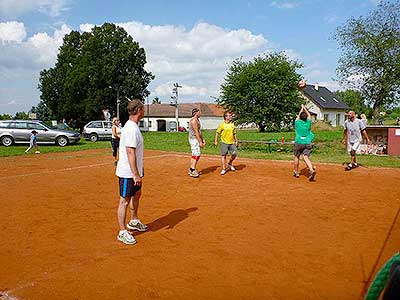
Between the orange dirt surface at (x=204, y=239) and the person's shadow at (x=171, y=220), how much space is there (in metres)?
0.02

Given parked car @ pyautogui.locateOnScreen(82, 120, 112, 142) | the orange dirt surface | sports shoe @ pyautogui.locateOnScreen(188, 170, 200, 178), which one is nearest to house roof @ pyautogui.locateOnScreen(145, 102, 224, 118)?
parked car @ pyautogui.locateOnScreen(82, 120, 112, 142)

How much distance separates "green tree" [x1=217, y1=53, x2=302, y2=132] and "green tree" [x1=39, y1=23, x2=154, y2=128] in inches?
540

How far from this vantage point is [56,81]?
4788cm

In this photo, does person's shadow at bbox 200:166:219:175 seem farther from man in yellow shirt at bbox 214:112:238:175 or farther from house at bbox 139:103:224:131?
house at bbox 139:103:224:131

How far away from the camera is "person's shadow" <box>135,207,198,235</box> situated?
585 cm

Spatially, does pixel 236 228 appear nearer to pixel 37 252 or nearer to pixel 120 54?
pixel 37 252

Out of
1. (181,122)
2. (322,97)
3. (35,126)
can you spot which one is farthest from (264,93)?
(181,122)

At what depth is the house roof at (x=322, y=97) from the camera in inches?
2345

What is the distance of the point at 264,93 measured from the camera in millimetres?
36438

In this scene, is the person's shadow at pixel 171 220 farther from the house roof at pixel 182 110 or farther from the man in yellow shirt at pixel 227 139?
the house roof at pixel 182 110

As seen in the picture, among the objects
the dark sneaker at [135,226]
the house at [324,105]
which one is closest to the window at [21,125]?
the dark sneaker at [135,226]

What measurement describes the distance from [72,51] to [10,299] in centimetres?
4885

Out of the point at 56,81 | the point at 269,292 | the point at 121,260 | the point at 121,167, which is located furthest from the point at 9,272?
the point at 56,81

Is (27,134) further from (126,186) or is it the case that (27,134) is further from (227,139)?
(126,186)
